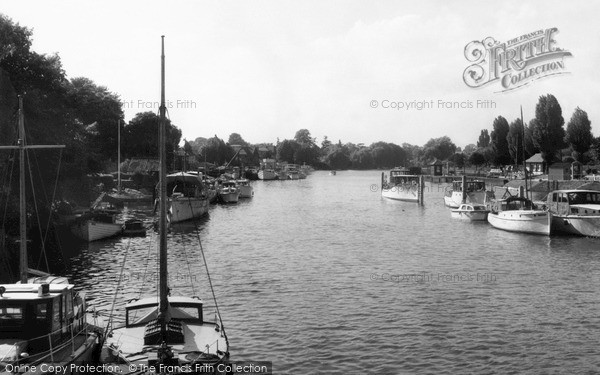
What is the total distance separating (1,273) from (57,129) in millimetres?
22977

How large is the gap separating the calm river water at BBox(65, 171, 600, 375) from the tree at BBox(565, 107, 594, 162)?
89050mm

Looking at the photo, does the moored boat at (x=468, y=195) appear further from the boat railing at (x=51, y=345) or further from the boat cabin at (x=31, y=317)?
the boat cabin at (x=31, y=317)

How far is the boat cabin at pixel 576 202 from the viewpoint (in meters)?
69.0

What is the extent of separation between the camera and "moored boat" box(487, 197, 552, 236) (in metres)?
69.1

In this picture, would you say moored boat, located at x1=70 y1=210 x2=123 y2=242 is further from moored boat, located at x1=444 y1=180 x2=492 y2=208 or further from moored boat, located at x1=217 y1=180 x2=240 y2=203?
moored boat, located at x1=444 y1=180 x2=492 y2=208

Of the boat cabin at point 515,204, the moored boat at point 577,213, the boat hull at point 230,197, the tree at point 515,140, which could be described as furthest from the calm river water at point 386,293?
the tree at point 515,140

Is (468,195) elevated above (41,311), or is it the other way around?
(468,195)

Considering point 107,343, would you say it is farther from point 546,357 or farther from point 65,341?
point 546,357

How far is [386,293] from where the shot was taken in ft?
136

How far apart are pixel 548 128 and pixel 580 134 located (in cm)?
855

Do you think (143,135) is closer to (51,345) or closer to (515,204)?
(515,204)

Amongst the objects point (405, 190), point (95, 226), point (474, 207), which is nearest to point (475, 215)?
point (474, 207)

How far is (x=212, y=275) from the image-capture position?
48.0m

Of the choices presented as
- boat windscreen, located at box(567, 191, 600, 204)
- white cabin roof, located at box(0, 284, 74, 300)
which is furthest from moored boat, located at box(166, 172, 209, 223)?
white cabin roof, located at box(0, 284, 74, 300)
